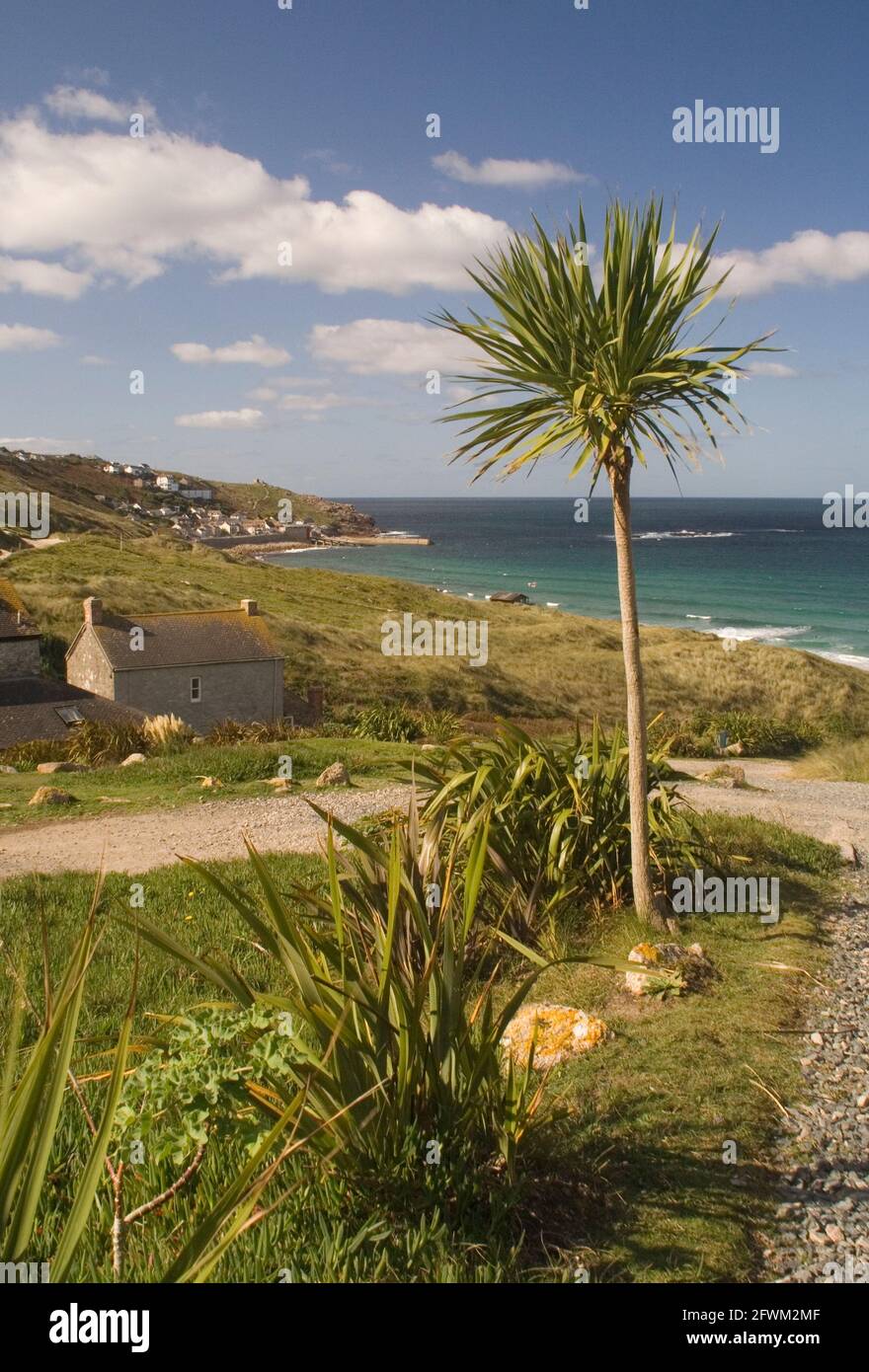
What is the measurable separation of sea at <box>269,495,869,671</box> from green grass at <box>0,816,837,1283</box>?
5345 centimetres

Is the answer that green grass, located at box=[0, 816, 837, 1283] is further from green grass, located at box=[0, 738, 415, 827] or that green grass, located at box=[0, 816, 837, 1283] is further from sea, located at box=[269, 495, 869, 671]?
sea, located at box=[269, 495, 869, 671]

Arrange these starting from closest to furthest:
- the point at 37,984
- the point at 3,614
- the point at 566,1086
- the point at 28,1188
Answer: the point at 28,1188 < the point at 566,1086 < the point at 37,984 < the point at 3,614

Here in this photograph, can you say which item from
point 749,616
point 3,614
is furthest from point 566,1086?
point 749,616

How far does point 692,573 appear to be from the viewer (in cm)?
10750

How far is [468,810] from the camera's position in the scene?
748cm

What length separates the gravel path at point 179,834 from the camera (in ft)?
34.2

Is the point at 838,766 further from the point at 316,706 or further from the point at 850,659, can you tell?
the point at 850,659

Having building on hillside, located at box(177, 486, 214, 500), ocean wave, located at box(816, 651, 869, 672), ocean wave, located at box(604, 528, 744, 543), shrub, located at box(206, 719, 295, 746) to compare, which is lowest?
ocean wave, located at box(816, 651, 869, 672)

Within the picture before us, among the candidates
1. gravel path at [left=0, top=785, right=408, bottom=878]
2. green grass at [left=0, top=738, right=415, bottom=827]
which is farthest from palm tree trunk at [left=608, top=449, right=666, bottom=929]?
green grass at [left=0, top=738, right=415, bottom=827]

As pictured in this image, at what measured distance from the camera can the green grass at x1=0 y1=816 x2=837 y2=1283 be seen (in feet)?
10.7

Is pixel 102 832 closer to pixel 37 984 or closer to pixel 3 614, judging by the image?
pixel 37 984

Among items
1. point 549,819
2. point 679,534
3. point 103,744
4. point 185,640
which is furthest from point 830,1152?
point 679,534
